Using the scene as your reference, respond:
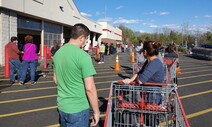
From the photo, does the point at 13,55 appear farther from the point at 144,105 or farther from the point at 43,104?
the point at 144,105

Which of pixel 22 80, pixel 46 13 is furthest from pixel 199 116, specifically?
pixel 46 13

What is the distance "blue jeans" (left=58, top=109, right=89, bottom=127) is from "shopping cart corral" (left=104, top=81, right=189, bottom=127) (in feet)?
4.53

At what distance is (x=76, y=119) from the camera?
10.3ft

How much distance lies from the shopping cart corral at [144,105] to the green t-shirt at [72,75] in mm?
1511

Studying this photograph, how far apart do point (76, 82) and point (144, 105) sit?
6.41 feet

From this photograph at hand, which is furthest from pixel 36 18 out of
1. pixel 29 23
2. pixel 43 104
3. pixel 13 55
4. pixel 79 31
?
pixel 79 31

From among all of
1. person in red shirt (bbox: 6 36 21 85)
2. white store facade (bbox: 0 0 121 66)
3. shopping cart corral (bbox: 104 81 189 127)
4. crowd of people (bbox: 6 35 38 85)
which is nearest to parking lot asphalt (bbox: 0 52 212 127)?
crowd of people (bbox: 6 35 38 85)

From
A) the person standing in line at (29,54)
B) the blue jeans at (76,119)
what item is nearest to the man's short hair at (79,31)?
the blue jeans at (76,119)

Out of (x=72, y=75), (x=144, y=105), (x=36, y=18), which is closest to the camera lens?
(x=72, y=75)

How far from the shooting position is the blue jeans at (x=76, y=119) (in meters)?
3.13

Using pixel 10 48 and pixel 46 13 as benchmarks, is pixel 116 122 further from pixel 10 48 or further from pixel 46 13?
pixel 46 13

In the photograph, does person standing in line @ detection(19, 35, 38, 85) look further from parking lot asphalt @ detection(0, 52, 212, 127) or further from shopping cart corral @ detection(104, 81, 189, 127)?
shopping cart corral @ detection(104, 81, 189, 127)

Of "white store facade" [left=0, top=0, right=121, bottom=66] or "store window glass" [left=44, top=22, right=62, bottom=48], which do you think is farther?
"store window glass" [left=44, top=22, right=62, bottom=48]

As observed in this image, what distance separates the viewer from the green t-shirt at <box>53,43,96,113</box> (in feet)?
9.82
